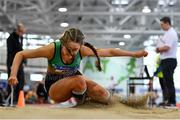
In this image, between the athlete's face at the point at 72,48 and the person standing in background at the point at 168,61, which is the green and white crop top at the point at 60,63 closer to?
the athlete's face at the point at 72,48

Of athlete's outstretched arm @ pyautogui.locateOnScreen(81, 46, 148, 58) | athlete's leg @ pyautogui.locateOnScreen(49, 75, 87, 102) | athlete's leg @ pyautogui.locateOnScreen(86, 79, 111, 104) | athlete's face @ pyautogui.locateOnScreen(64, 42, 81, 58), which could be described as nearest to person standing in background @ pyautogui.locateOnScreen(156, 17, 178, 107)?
athlete's leg @ pyautogui.locateOnScreen(86, 79, 111, 104)

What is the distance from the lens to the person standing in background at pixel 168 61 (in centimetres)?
572

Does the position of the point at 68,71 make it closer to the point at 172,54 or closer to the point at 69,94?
the point at 69,94

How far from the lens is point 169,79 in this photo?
18.8 feet

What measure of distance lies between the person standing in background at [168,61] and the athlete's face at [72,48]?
90.9 inches

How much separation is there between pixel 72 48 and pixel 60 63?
32 cm

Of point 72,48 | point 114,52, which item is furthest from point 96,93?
point 72,48

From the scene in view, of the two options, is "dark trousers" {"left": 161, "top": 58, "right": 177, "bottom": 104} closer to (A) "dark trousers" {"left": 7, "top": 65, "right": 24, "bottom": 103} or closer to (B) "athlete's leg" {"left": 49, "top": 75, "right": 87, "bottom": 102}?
(B) "athlete's leg" {"left": 49, "top": 75, "right": 87, "bottom": 102}

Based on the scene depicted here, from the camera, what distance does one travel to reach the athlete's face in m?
3.59

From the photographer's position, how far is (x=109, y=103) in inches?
165

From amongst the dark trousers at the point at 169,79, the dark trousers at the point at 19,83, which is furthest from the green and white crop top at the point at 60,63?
the dark trousers at the point at 19,83

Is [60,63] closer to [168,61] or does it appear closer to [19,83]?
[168,61]

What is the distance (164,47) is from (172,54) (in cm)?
18

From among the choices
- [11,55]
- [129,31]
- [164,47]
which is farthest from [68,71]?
[129,31]
